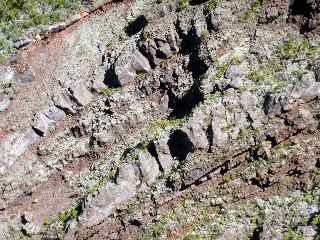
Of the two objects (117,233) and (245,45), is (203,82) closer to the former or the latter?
(245,45)

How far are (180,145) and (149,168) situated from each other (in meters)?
1.76

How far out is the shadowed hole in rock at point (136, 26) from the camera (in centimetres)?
3108

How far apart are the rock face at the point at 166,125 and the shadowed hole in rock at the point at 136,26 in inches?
5.2

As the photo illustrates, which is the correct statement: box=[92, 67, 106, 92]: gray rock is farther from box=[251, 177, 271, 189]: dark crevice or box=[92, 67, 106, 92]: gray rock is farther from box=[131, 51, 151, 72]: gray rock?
box=[251, 177, 271, 189]: dark crevice

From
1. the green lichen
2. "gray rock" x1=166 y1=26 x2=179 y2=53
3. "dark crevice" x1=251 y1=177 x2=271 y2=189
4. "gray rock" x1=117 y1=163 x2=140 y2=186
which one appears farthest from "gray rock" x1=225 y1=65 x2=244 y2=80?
the green lichen

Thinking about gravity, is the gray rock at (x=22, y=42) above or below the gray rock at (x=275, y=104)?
above

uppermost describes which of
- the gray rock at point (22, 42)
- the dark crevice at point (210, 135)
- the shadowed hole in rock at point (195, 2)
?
the gray rock at point (22, 42)

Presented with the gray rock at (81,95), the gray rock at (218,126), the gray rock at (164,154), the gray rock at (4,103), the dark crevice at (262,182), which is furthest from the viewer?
the gray rock at (4,103)

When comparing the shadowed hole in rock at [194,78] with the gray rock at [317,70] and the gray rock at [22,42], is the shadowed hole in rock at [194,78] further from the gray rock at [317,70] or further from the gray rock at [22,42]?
the gray rock at [22,42]

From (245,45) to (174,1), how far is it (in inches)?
237

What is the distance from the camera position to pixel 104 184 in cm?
2503

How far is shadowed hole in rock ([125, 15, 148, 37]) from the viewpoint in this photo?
31077 millimetres

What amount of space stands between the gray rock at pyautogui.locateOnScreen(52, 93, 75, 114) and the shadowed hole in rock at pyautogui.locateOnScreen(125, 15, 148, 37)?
5236 mm

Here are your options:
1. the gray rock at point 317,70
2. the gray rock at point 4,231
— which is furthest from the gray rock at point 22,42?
the gray rock at point 317,70
